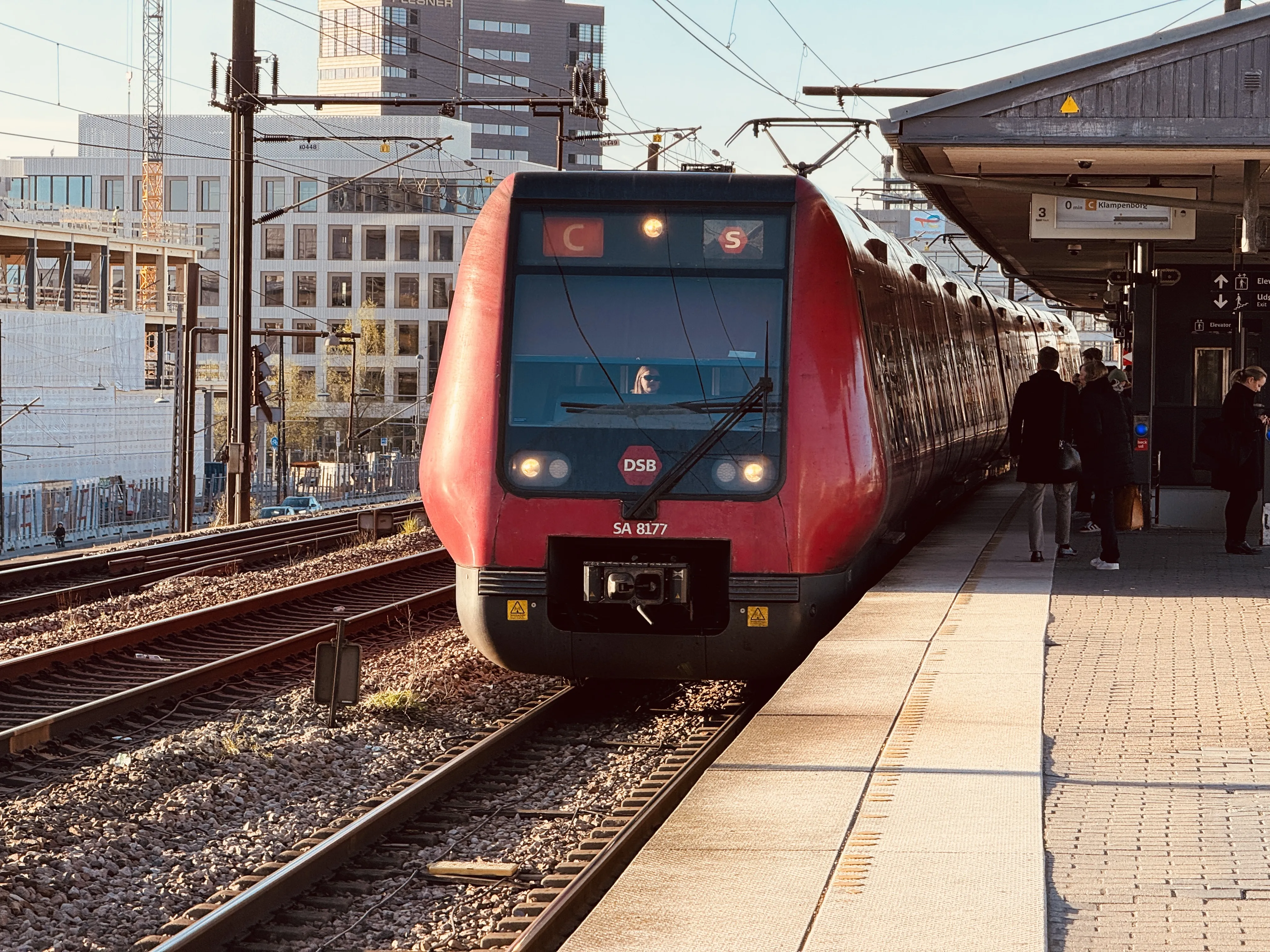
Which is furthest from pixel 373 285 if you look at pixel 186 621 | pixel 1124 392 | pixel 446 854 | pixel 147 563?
pixel 446 854

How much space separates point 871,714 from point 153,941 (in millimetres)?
2825

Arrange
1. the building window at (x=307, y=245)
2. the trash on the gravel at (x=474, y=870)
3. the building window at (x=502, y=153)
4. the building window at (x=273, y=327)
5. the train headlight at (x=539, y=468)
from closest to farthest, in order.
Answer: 1. the trash on the gravel at (x=474, y=870)
2. the train headlight at (x=539, y=468)
3. the building window at (x=273, y=327)
4. the building window at (x=307, y=245)
5. the building window at (x=502, y=153)

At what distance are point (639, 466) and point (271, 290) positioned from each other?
78.6 metres

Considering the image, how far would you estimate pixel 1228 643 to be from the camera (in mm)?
9031

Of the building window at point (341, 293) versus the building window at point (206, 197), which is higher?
the building window at point (206, 197)

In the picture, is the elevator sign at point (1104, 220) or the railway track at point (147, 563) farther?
the railway track at point (147, 563)

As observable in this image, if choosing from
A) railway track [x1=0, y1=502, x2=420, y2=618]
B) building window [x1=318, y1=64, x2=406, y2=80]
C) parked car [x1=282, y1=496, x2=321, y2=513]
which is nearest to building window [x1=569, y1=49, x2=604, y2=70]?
building window [x1=318, y1=64, x2=406, y2=80]

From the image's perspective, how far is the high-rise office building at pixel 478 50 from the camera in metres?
120

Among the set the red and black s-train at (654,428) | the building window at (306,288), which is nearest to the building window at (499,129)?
the building window at (306,288)

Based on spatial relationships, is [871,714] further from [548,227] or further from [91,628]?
[91,628]

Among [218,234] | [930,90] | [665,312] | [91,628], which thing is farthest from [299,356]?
[665,312]

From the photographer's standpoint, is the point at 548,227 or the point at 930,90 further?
the point at 930,90

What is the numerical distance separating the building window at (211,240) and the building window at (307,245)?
3.95 metres

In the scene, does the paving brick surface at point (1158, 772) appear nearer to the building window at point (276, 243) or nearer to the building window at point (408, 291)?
the building window at point (408, 291)
